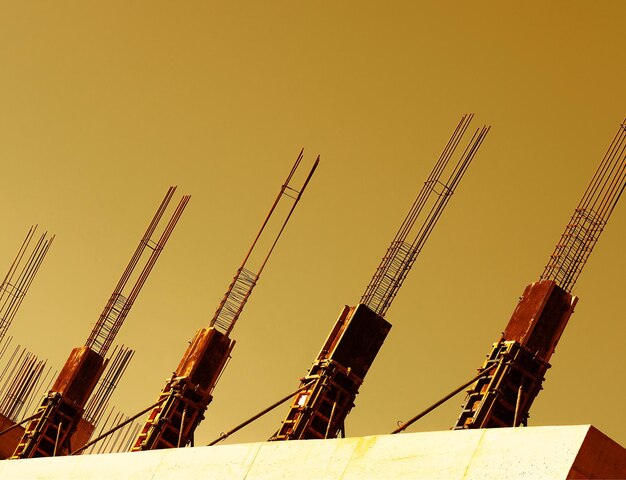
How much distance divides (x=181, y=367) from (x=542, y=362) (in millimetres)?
8563

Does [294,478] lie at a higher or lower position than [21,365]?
lower

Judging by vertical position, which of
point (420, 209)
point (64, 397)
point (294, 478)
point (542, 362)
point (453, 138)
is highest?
point (453, 138)

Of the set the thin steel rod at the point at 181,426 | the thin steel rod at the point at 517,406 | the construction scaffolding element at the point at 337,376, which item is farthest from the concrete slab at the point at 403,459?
the thin steel rod at the point at 181,426

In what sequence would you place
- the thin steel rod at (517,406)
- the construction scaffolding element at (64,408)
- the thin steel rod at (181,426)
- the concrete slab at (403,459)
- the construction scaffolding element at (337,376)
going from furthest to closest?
the construction scaffolding element at (64,408) < the thin steel rod at (181,426) < the construction scaffolding element at (337,376) < the thin steel rod at (517,406) < the concrete slab at (403,459)

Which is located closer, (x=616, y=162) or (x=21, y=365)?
(x=616, y=162)

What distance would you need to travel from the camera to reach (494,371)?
16.8m

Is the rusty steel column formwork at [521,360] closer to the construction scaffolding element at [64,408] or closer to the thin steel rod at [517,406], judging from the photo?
the thin steel rod at [517,406]

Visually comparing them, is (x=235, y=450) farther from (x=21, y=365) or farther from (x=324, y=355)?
(x=21, y=365)

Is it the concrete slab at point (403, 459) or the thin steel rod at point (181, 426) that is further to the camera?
the thin steel rod at point (181, 426)

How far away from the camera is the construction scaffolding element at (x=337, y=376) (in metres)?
19.3

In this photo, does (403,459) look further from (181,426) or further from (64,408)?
(64,408)

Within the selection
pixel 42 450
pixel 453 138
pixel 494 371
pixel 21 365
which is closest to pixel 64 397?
pixel 42 450

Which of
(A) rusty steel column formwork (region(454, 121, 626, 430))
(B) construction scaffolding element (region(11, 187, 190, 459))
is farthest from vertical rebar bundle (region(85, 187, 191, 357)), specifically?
(A) rusty steel column formwork (region(454, 121, 626, 430))

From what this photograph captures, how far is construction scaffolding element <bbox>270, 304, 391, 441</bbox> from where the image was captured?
19.3 m
